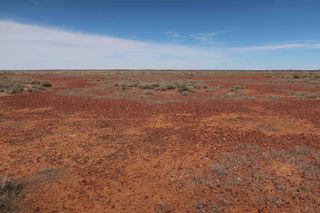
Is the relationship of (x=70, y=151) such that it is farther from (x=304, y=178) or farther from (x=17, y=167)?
(x=304, y=178)

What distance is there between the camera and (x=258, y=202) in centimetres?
543

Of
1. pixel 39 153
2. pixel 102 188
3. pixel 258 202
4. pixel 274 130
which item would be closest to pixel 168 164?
pixel 102 188

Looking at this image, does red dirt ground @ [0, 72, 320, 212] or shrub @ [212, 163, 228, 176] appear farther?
shrub @ [212, 163, 228, 176]

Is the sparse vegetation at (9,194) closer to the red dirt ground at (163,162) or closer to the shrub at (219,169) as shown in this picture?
the red dirt ground at (163,162)

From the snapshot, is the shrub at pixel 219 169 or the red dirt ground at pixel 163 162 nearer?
the red dirt ground at pixel 163 162

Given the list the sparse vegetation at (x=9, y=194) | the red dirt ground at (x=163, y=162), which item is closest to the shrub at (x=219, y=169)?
the red dirt ground at (x=163, y=162)

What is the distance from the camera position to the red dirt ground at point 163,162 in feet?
18.0

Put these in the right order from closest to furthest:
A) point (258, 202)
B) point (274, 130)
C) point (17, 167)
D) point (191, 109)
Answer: point (258, 202) → point (17, 167) → point (274, 130) → point (191, 109)

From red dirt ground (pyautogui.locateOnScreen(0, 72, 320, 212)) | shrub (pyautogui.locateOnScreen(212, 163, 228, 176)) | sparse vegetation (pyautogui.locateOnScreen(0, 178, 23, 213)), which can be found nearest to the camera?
sparse vegetation (pyautogui.locateOnScreen(0, 178, 23, 213))

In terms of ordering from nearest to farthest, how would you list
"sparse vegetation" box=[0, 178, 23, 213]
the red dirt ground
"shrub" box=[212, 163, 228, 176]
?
"sparse vegetation" box=[0, 178, 23, 213], the red dirt ground, "shrub" box=[212, 163, 228, 176]

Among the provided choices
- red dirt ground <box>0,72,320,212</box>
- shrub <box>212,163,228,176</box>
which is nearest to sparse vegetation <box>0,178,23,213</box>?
red dirt ground <box>0,72,320,212</box>

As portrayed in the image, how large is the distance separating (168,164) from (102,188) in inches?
77.2

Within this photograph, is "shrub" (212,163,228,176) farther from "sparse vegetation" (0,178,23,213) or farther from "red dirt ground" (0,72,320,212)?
"sparse vegetation" (0,178,23,213)

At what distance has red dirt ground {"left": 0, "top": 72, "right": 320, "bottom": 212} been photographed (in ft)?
18.0
